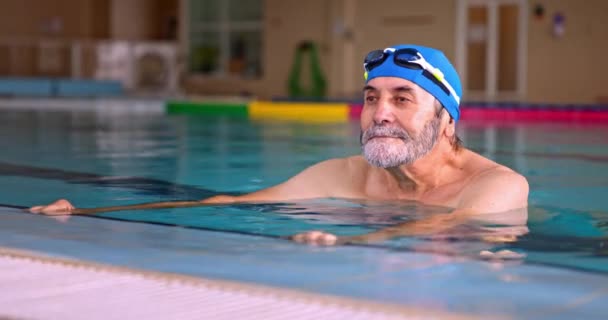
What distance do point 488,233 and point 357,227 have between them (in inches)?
22.5

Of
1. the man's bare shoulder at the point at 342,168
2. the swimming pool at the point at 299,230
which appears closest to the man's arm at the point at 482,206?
the swimming pool at the point at 299,230

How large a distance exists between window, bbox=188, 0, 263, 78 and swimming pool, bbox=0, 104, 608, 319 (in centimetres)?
1977

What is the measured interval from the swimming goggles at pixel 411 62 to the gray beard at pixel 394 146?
175mm

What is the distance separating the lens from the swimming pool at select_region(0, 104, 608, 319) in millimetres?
2832

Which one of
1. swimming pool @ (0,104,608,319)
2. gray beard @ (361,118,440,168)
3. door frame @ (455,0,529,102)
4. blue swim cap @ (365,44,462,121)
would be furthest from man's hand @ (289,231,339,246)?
door frame @ (455,0,529,102)

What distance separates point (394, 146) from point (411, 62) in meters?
0.37

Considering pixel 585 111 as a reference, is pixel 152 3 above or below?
above

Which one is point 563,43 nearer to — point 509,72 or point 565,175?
point 509,72

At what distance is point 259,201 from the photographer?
5.02m

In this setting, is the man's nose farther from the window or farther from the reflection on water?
the window

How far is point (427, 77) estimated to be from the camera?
4312 mm

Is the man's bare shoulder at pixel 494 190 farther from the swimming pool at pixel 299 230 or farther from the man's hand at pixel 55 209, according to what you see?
the man's hand at pixel 55 209

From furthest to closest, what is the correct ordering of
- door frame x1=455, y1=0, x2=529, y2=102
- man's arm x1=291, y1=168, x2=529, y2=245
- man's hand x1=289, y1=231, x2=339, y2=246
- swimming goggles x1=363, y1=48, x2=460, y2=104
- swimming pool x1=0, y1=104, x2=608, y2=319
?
door frame x1=455, y1=0, x2=529, y2=102 → swimming goggles x1=363, y1=48, x2=460, y2=104 → man's arm x1=291, y1=168, x2=529, y2=245 → man's hand x1=289, y1=231, x2=339, y2=246 → swimming pool x1=0, y1=104, x2=608, y2=319

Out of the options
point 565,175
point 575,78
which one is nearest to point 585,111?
point 575,78
